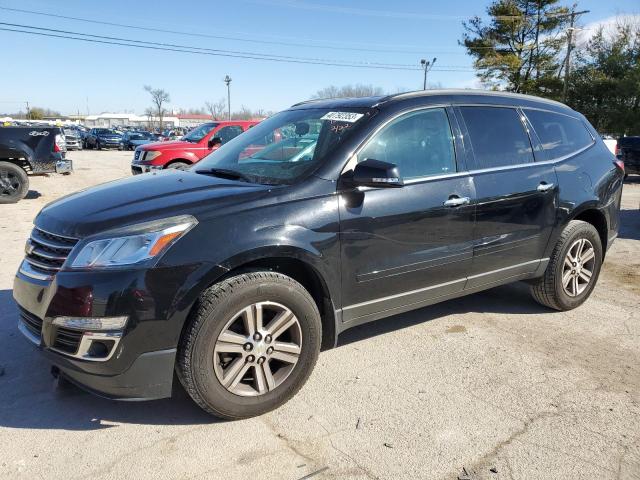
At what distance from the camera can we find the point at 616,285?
17.8 feet

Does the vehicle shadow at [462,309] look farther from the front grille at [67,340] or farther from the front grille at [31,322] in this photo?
the front grille at [31,322]

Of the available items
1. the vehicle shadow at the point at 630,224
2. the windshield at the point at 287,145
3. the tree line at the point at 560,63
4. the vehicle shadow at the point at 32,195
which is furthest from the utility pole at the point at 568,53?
the windshield at the point at 287,145

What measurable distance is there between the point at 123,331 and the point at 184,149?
31.9 feet

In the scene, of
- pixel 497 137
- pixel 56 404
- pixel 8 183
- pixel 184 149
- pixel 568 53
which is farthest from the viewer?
pixel 568 53

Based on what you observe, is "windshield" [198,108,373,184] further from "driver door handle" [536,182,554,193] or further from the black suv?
"driver door handle" [536,182,554,193]

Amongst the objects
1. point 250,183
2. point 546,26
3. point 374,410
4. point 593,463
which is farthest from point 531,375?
point 546,26

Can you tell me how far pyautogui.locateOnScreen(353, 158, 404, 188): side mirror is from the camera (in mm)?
3004

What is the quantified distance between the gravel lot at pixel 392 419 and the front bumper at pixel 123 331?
0.34 metres

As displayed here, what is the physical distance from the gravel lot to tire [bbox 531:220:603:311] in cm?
37

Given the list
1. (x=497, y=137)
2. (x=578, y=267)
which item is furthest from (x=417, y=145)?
(x=578, y=267)

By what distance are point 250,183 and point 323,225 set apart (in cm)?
54

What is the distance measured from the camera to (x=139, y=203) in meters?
2.90

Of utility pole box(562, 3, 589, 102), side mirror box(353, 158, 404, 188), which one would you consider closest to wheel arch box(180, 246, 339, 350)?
side mirror box(353, 158, 404, 188)

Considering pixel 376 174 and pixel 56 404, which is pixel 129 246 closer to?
pixel 56 404
